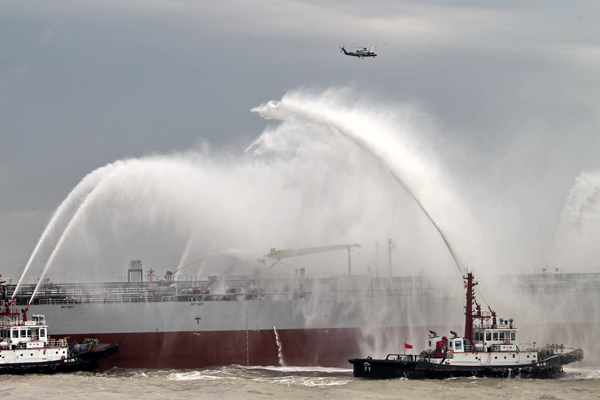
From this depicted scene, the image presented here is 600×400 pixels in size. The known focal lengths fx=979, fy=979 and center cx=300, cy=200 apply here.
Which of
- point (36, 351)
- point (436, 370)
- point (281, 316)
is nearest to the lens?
point (436, 370)

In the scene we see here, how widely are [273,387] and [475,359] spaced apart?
765 centimetres

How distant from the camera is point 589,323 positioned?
4375cm

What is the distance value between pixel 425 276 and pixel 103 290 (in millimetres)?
14694

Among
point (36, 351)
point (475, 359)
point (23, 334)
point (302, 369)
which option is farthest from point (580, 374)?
point (23, 334)

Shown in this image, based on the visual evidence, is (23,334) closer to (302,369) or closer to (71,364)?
(71,364)

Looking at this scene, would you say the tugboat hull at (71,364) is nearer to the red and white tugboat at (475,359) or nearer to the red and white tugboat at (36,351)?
the red and white tugboat at (36,351)

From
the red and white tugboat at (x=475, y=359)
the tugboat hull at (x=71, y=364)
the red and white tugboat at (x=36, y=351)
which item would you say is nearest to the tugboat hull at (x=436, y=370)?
the red and white tugboat at (x=475, y=359)

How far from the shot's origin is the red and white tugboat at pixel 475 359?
1409 inches

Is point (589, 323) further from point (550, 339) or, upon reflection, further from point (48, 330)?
point (48, 330)

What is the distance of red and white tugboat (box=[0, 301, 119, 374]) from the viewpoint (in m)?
37.9

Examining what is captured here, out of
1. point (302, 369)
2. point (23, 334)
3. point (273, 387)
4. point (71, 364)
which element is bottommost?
point (273, 387)

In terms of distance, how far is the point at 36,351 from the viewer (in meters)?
38.5

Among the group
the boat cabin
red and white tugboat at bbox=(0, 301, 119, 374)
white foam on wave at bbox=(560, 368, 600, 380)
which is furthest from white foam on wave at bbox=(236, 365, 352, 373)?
white foam on wave at bbox=(560, 368, 600, 380)

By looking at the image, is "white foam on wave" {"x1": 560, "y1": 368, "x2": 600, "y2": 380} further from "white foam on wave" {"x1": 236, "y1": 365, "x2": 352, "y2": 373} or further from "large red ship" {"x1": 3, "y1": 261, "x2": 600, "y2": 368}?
"white foam on wave" {"x1": 236, "y1": 365, "x2": 352, "y2": 373}
